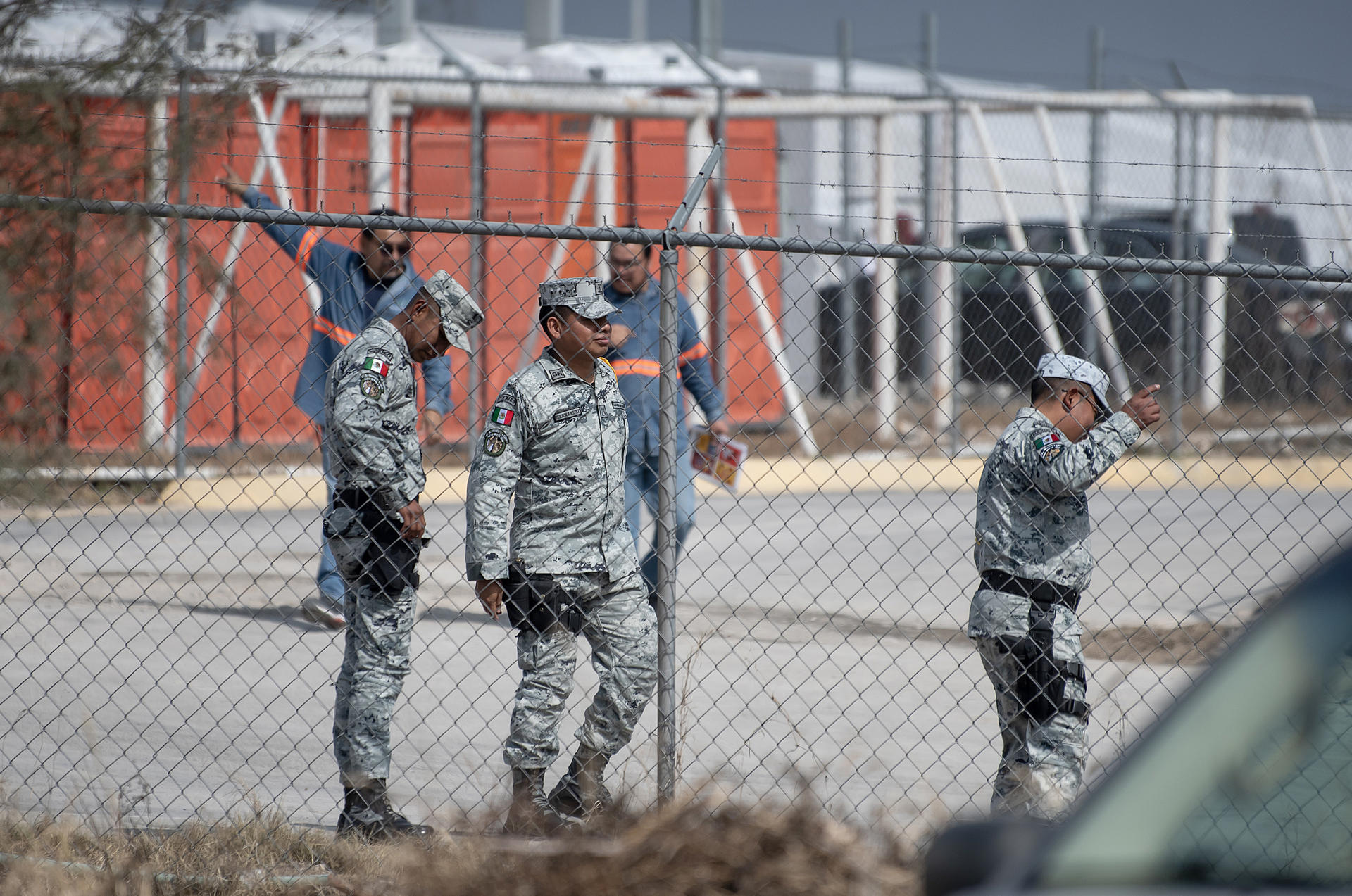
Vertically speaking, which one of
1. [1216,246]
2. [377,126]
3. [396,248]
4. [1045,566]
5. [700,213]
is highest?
[377,126]

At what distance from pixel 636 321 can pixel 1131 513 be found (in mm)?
5671

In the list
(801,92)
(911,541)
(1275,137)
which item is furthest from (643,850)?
(1275,137)

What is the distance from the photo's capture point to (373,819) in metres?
4.05

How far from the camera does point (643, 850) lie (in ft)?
9.12

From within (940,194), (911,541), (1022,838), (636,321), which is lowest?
(911,541)

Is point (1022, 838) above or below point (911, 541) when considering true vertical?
above

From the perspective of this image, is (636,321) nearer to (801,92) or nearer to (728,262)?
(728,262)

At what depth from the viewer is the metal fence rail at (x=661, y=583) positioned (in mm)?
4016

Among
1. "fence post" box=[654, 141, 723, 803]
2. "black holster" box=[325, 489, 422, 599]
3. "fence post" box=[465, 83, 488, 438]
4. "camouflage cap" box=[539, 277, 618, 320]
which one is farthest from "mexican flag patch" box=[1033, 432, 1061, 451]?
"fence post" box=[465, 83, 488, 438]

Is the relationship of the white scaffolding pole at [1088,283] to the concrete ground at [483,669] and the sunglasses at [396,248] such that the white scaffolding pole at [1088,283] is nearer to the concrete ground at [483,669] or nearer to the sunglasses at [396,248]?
the concrete ground at [483,669]

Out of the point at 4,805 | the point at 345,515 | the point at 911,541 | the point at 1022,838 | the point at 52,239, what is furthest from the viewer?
the point at 911,541

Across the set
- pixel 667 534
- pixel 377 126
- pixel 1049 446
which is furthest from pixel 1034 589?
pixel 377 126

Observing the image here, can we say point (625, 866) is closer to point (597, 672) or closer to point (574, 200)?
point (597, 672)

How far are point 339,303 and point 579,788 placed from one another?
3229 mm
